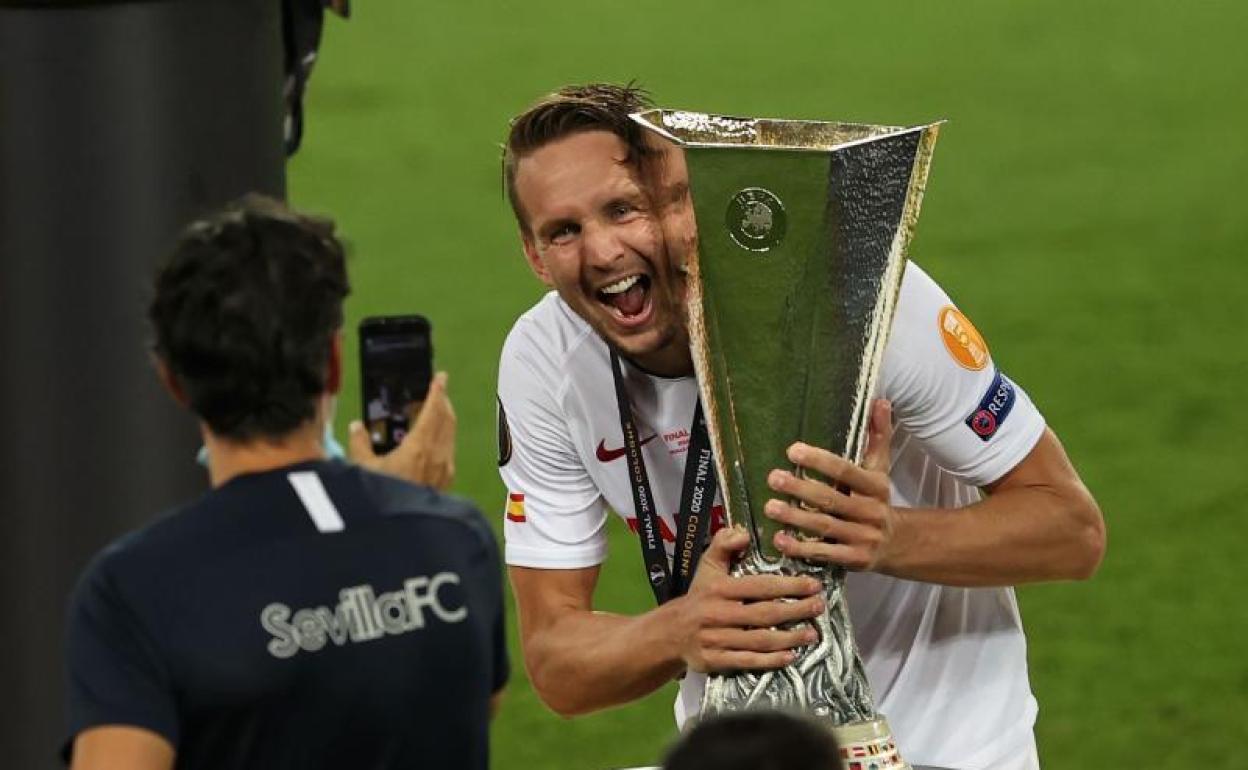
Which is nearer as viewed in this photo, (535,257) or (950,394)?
(950,394)

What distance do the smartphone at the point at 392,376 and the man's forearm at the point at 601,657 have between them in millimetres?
378

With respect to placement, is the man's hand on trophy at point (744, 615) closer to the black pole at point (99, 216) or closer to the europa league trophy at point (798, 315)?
the europa league trophy at point (798, 315)

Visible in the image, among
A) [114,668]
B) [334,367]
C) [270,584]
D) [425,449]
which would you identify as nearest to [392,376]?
[425,449]

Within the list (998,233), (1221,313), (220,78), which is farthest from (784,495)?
(998,233)

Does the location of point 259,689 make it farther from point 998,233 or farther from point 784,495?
point 998,233

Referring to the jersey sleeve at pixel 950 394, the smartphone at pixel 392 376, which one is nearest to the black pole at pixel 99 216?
the smartphone at pixel 392 376

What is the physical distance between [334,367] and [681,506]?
0.93 m

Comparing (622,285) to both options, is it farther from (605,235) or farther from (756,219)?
(756,219)

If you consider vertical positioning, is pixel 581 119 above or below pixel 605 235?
above

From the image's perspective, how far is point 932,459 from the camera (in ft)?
10.2

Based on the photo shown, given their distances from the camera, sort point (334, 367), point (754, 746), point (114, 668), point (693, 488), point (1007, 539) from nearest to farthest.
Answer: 1. point (754, 746)
2. point (114, 668)
3. point (334, 367)
4. point (1007, 539)
5. point (693, 488)

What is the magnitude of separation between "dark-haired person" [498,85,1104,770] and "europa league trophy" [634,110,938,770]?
0.03 m

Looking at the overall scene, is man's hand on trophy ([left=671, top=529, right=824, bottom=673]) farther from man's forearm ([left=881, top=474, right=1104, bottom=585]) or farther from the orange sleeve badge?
the orange sleeve badge

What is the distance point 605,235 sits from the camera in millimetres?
2965
